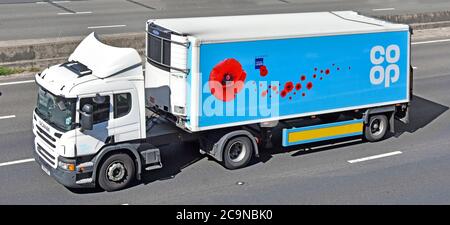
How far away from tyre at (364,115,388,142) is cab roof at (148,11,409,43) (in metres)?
2.24

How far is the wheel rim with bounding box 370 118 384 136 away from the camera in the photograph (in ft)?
56.4

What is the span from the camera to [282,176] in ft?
49.0

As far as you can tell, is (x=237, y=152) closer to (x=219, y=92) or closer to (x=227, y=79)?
(x=219, y=92)

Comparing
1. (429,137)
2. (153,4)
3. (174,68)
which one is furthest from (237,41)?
(153,4)

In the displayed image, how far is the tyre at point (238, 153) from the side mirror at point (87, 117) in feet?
10.8

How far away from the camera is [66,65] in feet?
46.0

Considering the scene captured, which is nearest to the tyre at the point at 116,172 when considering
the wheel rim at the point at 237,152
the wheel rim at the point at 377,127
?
the wheel rim at the point at 237,152

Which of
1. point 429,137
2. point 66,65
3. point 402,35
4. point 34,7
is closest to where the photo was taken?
point 66,65

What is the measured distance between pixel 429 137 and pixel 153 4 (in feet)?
67.6

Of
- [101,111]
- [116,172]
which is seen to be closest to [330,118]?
[116,172]

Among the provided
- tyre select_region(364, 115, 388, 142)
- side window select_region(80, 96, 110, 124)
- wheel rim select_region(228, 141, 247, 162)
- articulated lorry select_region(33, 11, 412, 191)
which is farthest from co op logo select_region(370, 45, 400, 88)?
side window select_region(80, 96, 110, 124)

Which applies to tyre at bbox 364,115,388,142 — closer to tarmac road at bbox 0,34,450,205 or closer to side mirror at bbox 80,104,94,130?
tarmac road at bbox 0,34,450,205
